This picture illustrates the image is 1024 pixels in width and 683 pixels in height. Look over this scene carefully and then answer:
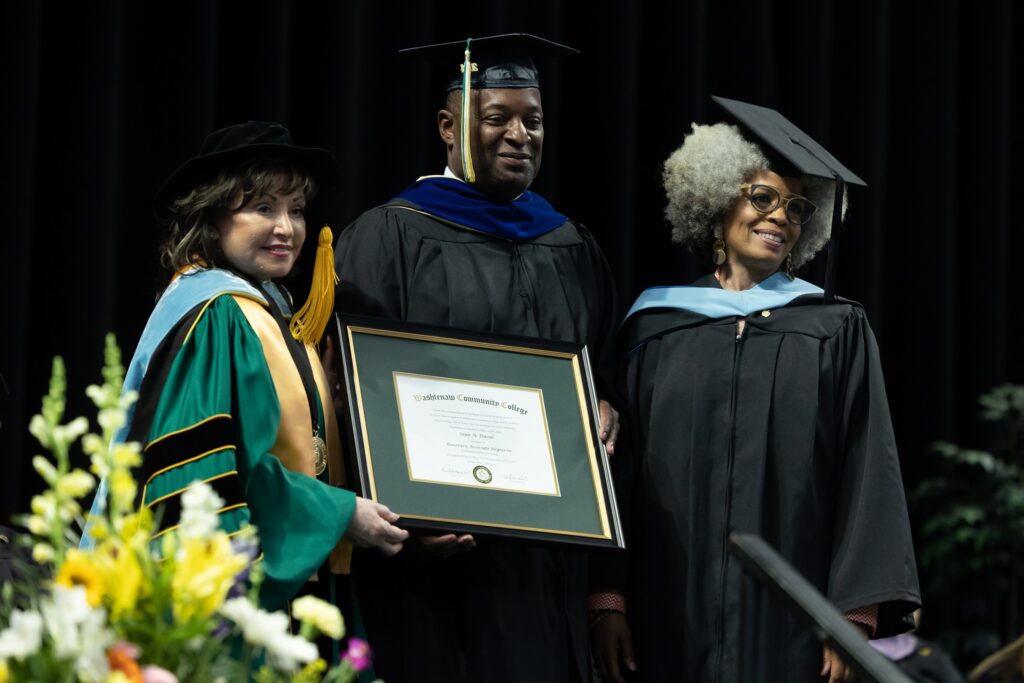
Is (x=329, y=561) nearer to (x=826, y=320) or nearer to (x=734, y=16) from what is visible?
(x=826, y=320)

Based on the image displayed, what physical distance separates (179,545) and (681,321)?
2116 millimetres

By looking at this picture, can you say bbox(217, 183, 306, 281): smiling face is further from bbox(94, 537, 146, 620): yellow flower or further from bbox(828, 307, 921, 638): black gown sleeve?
bbox(94, 537, 146, 620): yellow flower

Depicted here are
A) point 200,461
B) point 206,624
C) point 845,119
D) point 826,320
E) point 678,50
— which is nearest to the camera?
point 206,624

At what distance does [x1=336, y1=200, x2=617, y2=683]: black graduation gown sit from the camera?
3.37 metres

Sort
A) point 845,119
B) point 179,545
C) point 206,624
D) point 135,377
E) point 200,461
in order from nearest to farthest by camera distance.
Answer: point 206,624, point 179,545, point 200,461, point 135,377, point 845,119

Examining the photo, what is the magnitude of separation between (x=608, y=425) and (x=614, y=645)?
1.60ft

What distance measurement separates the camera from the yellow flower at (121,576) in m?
1.65

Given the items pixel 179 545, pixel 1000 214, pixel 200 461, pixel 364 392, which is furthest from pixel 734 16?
pixel 179 545

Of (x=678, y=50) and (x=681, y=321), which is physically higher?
(x=678, y=50)

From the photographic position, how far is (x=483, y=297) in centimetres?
351

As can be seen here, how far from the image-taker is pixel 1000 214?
19.5 feet

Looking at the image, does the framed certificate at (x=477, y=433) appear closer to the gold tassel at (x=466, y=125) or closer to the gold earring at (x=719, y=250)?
the gold tassel at (x=466, y=125)

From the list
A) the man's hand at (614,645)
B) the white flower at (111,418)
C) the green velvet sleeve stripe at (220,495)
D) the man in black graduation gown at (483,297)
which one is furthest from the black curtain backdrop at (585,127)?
the white flower at (111,418)

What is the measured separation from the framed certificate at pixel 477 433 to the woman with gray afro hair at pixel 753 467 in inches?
12.2
